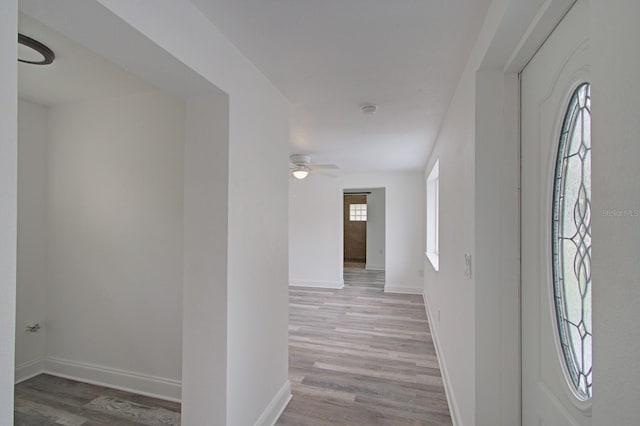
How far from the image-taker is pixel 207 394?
1596mm

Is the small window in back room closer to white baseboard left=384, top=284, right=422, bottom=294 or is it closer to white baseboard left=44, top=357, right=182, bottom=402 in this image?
white baseboard left=384, top=284, right=422, bottom=294

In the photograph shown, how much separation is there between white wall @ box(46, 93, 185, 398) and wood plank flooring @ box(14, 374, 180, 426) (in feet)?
0.39

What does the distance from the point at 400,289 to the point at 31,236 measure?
5.47 metres

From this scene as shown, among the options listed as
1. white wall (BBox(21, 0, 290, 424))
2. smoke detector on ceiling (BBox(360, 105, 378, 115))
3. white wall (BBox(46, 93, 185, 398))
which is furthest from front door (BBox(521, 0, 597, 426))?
white wall (BBox(46, 93, 185, 398))

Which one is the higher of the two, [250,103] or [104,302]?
[250,103]

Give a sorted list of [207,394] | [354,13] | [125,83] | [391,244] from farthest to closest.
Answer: [391,244], [125,83], [207,394], [354,13]

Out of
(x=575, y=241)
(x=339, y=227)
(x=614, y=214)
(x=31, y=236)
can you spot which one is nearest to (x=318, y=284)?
(x=339, y=227)

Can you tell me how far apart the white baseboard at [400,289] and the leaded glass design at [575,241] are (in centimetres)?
507

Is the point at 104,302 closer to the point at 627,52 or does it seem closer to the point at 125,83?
the point at 125,83

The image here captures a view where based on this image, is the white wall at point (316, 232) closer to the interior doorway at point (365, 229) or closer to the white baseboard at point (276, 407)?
the interior doorway at point (365, 229)

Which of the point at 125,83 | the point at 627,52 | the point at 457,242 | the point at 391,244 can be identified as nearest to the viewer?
the point at 627,52

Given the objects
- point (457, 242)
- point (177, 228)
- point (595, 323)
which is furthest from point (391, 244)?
point (595, 323)

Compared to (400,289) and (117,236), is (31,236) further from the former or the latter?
(400,289)

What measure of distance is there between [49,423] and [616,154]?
131 inches
